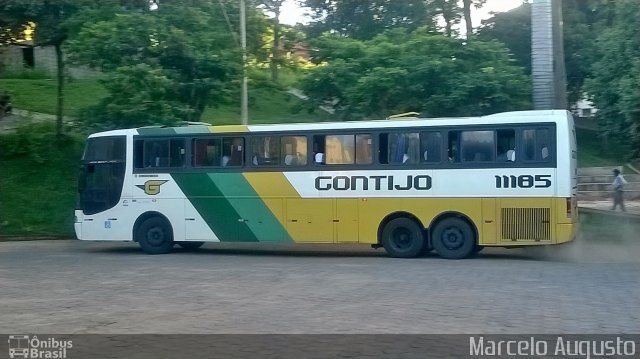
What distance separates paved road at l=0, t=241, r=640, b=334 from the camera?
33.6ft

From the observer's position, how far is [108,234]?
70.8ft

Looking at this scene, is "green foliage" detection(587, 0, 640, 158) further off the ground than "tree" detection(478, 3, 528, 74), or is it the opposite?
"tree" detection(478, 3, 528, 74)

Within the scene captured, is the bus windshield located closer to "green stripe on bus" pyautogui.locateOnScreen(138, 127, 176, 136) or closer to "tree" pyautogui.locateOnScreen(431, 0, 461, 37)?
"green stripe on bus" pyautogui.locateOnScreen(138, 127, 176, 136)

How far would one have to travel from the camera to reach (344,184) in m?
19.7

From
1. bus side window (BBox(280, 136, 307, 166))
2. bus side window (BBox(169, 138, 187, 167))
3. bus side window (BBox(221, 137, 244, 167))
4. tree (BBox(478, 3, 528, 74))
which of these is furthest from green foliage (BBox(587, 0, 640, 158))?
tree (BBox(478, 3, 528, 74))

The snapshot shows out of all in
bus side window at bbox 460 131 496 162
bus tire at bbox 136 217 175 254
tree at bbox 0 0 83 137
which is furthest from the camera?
tree at bbox 0 0 83 137

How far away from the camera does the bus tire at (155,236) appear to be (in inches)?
834

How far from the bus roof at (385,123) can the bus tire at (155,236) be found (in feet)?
7.49

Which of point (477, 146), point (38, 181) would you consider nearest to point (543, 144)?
point (477, 146)

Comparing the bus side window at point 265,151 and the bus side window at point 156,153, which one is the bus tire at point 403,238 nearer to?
the bus side window at point 265,151

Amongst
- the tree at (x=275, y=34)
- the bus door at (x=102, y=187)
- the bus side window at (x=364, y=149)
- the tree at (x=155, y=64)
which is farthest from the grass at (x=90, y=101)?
the bus side window at (x=364, y=149)

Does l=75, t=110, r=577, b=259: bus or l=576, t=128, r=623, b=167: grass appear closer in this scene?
l=75, t=110, r=577, b=259: bus

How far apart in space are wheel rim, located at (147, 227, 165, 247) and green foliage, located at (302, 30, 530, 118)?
305 inches
